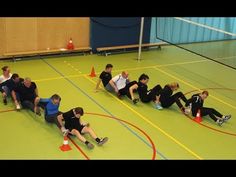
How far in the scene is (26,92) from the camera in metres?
8.95

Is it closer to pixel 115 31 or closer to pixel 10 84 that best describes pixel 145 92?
pixel 10 84

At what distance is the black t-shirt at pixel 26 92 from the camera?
8.93 meters

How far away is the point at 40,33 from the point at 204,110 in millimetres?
7607

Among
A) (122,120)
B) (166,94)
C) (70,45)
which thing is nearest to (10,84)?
(122,120)

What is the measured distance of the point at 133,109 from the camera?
31.4 feet

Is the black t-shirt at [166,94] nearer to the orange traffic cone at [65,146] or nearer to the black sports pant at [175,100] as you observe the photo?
the black sports pant at [175,100]

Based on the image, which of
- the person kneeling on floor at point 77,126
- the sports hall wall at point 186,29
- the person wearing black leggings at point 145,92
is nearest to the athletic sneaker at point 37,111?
the person kneeling on floor at point 77,126

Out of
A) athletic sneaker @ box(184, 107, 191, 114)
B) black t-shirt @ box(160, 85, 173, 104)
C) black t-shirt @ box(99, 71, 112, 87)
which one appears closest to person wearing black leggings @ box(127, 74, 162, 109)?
black t-shirt @ box(160, 85, 173, 104)

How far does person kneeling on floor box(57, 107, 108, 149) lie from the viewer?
288 inches

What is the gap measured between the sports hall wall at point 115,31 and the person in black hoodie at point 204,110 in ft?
21.3

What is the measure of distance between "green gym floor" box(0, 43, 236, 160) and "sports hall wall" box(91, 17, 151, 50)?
1.51 m

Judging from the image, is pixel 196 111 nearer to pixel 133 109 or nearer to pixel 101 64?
pixel 133 109

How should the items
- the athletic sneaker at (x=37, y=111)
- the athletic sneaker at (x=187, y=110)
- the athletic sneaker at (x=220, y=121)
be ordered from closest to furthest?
the athletic sneaker at (x=37, y=111)
the athletic sneaker at (x=220, y=121)
the athletic sneaker at (x=187, y=110)
